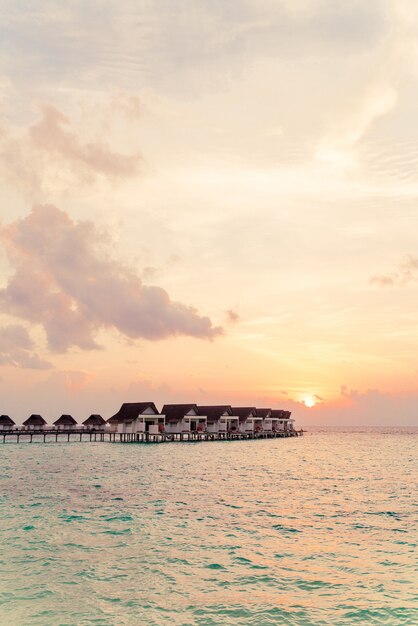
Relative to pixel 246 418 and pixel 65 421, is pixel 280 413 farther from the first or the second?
pixel 65 421

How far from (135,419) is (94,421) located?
21552 millimetres

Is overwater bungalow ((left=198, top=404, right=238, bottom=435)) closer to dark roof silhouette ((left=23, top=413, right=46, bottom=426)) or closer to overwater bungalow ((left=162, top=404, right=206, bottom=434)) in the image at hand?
overwater bungalow ((left=162, top=404, right=206, bottom=434))

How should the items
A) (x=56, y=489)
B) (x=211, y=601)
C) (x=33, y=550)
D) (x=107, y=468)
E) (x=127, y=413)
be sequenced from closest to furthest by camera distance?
(x=211, y=601)
(x=33, y=550)
(x=56, y=489)
(x=107, y=468)
(x=127, y=413)

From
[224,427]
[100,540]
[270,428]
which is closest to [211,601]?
[100,540]

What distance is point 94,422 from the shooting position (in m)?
107

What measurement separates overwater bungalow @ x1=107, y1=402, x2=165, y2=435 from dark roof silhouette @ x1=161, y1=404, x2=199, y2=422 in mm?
4575

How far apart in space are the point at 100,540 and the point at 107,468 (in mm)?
31517

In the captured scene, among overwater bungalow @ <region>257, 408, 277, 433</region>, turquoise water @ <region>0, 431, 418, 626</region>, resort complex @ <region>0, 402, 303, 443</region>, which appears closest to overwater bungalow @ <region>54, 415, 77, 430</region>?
resort complex @ <region>0, 402, 303, 443</region>

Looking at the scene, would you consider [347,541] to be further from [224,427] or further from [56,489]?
[224,427]

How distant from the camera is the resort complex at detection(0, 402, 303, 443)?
89.4m

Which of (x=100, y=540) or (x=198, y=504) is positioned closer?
(x=100, y=540)

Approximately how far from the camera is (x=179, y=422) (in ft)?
312

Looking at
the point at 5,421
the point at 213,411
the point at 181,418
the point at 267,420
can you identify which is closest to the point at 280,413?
the point at 267,420

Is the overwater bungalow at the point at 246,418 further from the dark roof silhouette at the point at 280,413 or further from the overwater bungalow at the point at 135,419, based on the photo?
the overwater bungalow at the point at 135,419
